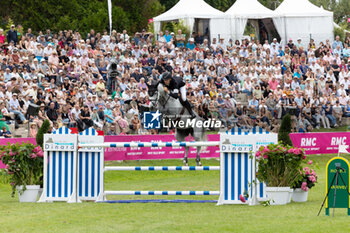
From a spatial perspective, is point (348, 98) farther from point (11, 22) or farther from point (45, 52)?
point (11, 22)

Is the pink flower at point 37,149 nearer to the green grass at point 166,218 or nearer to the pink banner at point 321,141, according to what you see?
the green grass at point 166,218

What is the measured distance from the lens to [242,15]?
39969 mm

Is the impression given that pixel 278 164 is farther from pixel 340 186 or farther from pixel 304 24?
pixel 304 24

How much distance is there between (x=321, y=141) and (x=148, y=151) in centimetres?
707

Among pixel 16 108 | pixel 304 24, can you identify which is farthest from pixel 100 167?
pixel 304 24

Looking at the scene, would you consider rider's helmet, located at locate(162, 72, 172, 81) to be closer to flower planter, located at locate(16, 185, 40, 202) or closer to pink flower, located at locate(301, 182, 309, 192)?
flower planter, located at locate(16, 185, 40, 202)

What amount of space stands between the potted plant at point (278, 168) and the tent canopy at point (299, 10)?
3007 centimetres

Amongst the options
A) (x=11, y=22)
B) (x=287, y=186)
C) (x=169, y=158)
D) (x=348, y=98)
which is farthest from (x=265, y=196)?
(x=11, y=22)

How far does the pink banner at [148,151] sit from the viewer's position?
72.4 feet

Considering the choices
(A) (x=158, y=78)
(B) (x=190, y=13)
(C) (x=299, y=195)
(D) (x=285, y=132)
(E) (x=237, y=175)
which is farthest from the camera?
(B) (x=190, y=13)

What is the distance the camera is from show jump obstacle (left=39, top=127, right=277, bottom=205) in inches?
452

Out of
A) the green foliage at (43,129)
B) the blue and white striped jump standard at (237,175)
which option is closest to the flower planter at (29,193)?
the green foliage at (43,129)

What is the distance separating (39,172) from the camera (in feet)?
40.9

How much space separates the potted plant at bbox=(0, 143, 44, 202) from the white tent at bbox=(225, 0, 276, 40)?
91.9ft
